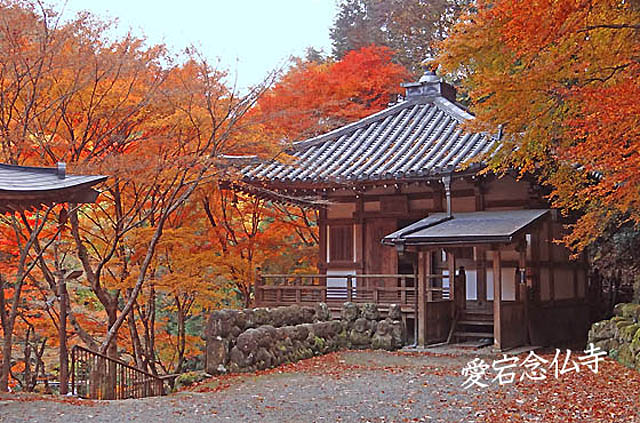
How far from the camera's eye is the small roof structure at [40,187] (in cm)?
752

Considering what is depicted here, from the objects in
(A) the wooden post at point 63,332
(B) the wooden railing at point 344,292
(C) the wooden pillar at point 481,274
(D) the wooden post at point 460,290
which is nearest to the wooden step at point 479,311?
(D) the wooden post at point 460,290

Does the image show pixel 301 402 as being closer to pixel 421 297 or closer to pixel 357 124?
pixel 421 297

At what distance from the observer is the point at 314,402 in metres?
8.85

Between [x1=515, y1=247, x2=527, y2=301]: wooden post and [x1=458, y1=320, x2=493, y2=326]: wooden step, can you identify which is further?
[x1=458, y1=320, x2=493, y2=326]: wooden step

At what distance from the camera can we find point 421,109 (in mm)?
19516

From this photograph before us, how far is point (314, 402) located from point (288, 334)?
12.8ft

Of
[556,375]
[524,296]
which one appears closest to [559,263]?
[524,296]

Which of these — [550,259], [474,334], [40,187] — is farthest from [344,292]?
[40,187]

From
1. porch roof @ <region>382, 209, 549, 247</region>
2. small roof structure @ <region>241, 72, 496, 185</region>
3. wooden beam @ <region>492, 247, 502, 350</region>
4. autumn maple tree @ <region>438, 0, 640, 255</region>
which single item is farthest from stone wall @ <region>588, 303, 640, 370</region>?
small roof structure @ <region>241, 72, 496, 185</region>

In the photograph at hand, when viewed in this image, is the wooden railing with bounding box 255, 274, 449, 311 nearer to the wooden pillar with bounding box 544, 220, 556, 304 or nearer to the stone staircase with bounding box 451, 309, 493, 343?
the stone staircase with bounding box 451, 309, 493, 343

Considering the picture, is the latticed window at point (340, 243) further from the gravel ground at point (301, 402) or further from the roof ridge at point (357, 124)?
→ the gravel ground at point (301, 402)

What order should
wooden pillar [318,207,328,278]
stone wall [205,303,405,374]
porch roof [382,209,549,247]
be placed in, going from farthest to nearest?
wooden pillar [318,207,328,278] < porch roof [382,209,549,247] < stone wall [205,303,405,374]

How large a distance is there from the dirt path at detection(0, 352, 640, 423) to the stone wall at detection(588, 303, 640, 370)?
Result: 1.97 meters

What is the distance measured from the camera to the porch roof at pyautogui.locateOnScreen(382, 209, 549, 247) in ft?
43.9
